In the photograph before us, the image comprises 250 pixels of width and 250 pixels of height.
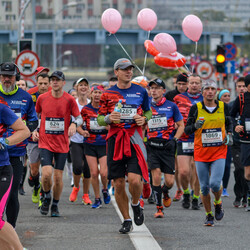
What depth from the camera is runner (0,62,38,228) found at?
832cm

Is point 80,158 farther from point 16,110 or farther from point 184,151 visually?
point 16,110

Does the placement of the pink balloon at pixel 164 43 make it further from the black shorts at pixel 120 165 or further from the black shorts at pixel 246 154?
the black shorts at pixel 120 165

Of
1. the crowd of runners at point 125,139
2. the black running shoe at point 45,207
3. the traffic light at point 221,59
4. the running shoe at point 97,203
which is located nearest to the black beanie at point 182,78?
the crowd of runners at point 125,139

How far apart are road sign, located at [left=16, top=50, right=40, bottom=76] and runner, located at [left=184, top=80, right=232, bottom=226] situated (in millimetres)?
11911

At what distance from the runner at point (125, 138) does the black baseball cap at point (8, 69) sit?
1733mm

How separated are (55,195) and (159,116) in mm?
1950

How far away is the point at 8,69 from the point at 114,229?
2.74 meters

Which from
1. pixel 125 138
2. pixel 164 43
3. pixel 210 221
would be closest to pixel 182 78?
pixel 164 43

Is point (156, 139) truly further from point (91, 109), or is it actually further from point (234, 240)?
point (234, 240)

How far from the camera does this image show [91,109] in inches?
510

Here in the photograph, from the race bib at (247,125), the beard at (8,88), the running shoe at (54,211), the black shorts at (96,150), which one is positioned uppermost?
the beard at (8,88)

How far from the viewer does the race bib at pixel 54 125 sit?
1129cm

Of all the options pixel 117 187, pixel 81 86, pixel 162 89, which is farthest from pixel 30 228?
pixel 81 86

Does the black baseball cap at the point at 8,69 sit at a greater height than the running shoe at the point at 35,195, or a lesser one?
greater
